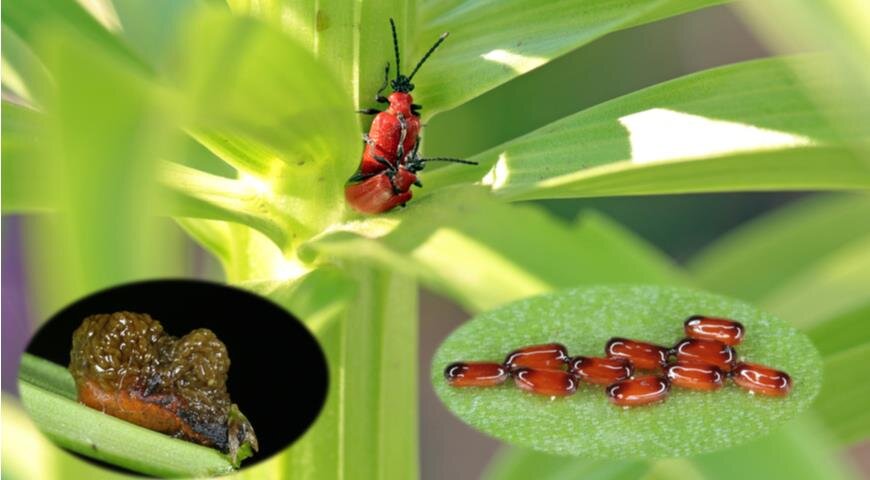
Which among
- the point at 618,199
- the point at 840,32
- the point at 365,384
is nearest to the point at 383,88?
the point at 365,384

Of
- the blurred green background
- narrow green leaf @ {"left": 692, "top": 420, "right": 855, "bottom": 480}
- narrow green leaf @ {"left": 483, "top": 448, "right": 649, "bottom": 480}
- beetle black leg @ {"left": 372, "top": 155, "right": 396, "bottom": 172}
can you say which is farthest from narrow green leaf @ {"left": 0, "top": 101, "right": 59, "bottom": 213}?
the blurred green background

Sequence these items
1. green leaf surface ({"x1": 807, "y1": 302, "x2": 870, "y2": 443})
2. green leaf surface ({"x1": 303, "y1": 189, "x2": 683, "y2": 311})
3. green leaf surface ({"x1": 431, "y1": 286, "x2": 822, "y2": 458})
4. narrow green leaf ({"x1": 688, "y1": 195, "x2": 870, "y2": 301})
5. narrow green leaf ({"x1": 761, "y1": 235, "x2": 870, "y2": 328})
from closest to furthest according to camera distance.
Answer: green leaf surface ({"x1": 303, "y1": 189, "x2": 683, "y2": 311})
green leaf surface ({"x1": 431, "y1": 286, "x2": 822, "y2": 458})
green leaf surface ({"x1": 807, "y1": 302, "x2": 870, "y2": 443})
narrow green leaf ({"x1": 761, "y1": 235, "x2": 870, "y2": 328})
narrow green leaf ({"x1": 688, "y1": 195, "x2": 870, "y2": 301})

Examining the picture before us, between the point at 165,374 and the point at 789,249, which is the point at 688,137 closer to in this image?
the point at 165,374

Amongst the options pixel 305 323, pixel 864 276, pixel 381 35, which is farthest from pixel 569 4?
pixel 864 276

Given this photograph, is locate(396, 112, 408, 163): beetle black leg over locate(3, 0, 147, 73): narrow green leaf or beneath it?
beneath

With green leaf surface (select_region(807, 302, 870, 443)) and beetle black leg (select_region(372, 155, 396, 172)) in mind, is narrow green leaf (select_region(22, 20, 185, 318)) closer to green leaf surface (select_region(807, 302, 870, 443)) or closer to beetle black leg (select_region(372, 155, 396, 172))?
beetle black leg (select_region(372, 155, 396, 172))

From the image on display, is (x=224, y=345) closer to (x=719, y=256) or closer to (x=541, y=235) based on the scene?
(x=541, y=235)

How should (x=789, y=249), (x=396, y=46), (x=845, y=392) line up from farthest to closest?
(x=789, y=249), (x=845, y=392), (x=396, y=46)

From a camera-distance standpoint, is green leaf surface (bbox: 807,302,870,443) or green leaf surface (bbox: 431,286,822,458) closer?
green leaf surface (bbox: 431,286,822,458)

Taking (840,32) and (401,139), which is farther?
(401,139)
